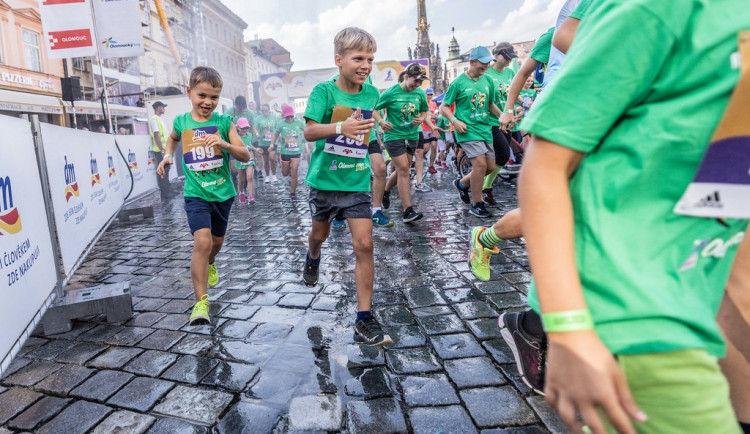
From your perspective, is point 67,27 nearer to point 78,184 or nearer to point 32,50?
point 78,184

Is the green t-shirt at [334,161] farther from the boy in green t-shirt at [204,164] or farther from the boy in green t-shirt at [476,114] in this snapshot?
the boy in green t-shirt at [476,114]

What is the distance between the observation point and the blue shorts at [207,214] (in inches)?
136

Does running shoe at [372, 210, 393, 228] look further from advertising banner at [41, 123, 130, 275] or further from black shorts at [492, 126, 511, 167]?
advertising banner at [41, 123, 130, 275]

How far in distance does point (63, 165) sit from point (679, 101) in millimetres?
5018

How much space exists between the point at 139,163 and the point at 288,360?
850 centimetres

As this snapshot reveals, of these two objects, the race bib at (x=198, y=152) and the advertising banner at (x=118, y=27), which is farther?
the advertising banner at (x=118, y=27)

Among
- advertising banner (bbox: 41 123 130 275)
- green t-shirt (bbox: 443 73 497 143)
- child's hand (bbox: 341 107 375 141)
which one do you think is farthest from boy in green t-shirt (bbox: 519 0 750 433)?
green t-shirt (bbox: 443 73 497 143)

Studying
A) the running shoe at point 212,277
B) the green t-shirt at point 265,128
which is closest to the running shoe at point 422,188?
the green t-shirt at point 265,128

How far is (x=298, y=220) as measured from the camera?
23.3ft

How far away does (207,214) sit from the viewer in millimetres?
3523

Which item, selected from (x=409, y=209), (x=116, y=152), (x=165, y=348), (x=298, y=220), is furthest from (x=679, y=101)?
(x=116, y=152)

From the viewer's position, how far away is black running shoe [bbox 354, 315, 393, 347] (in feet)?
9.07

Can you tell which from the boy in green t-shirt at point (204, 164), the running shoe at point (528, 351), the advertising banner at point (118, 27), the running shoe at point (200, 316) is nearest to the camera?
the running shoe at point (528, 351)

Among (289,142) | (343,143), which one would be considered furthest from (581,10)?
(289,142)
